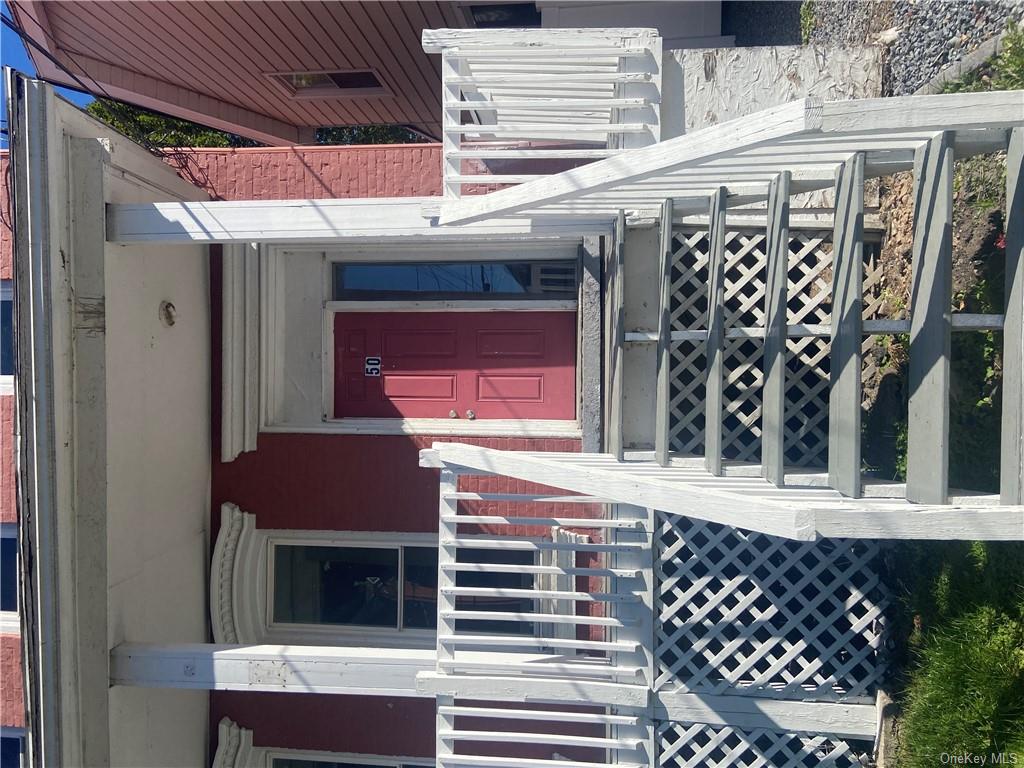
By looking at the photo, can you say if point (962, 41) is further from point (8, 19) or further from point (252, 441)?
point (8, 19)

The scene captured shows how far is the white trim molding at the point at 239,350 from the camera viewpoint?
596cm

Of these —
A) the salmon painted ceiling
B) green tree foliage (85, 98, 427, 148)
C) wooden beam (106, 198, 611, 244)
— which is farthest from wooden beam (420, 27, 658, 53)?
green tree foliage (85, 98, 427, 148)

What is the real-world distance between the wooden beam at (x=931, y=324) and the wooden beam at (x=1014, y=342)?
0.81ft

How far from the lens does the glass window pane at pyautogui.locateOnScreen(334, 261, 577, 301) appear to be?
5984 millimetres

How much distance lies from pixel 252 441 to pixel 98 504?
172 centimetres

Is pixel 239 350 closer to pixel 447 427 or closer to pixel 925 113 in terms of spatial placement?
pixel 447 427

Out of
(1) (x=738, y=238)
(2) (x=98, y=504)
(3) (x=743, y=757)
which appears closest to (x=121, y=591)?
(2) (x=98, y=504)

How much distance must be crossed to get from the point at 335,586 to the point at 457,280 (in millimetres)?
3384

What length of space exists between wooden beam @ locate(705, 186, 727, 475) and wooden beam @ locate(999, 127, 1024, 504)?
133 centimetres

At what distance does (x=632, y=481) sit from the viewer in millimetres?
3305

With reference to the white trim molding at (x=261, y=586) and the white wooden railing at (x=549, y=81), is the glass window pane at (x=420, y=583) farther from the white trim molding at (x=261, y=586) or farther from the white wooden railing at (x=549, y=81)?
the white wooden railing at (x=549, y=81)

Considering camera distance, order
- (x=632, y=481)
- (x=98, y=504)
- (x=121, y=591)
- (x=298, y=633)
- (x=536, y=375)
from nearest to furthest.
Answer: (x=632, y=481) < (x=98, y=504) < (x=121, y=591) < (x=536, y=375) < (x=298, y=633)

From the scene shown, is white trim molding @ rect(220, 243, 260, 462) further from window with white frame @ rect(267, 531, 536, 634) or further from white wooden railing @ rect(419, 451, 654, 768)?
white wooden railing @ rect(419, 451, 654, 768)

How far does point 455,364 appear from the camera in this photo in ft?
20.1
